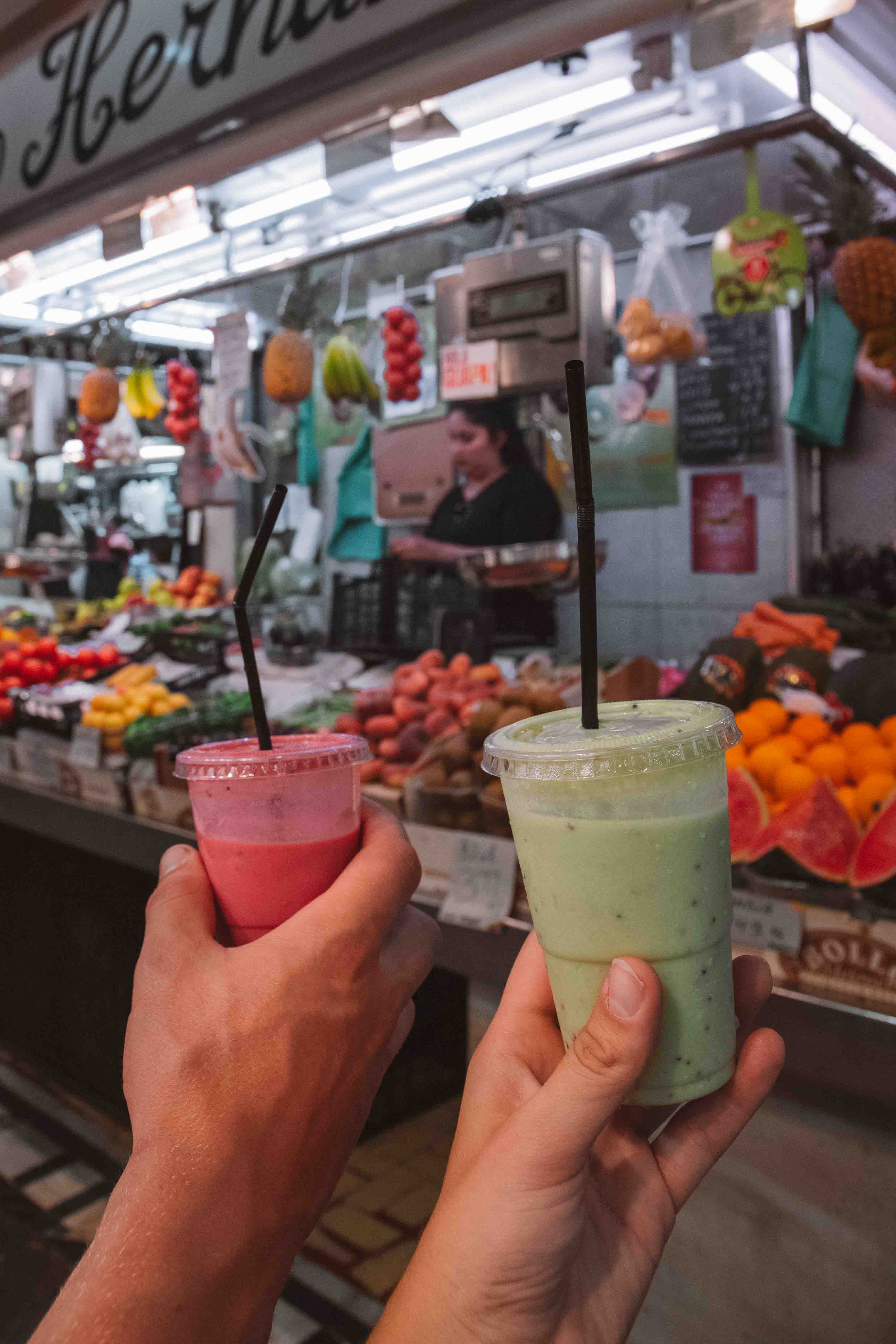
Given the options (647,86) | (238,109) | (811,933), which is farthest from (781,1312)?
(238,109)

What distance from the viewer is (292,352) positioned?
3736mm

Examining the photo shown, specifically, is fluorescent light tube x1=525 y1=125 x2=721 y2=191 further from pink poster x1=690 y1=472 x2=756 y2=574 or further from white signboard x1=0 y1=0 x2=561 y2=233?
pink poster x1=690 y1=472 x2=756 y2=574

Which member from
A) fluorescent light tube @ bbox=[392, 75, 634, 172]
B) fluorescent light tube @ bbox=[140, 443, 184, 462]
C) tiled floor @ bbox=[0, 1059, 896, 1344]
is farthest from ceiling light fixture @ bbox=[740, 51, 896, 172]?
fluorescent light tube @ bbox=[140, 443, 184, 462]

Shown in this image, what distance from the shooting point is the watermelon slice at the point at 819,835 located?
1700 mm

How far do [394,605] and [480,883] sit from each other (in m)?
2.29

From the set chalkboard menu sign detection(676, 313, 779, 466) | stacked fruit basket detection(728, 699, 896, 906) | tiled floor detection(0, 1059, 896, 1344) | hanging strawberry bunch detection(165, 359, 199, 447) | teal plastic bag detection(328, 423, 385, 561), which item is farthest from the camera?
teal plastic bag detection(328, 423, 385, 561)

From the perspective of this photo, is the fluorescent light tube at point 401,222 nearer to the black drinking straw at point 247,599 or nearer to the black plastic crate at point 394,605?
the black plastic crate at point 394,605

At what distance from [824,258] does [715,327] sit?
0.67 meters

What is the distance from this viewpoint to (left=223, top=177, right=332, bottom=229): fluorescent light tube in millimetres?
3951

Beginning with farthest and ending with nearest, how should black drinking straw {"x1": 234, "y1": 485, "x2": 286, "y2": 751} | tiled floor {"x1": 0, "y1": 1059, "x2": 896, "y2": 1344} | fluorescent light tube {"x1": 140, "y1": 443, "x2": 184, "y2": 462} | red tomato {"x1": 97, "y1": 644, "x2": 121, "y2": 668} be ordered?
1. fluorescent light tube {"x1": 140, "y1": 443, "x2": 184, "y2": 462}
2. red tomato {"x1": 97, "y1": 644, "x2": 121, "y2": 668}
3. tiled floor {"x1": 0, "y1": 1059, "x2": 896, "y2": 1344}
4. black drinking straw {"x1": 234, "y1": 485, "x2": 286, "y2": 751}

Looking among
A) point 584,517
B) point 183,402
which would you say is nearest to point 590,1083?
point 584,517

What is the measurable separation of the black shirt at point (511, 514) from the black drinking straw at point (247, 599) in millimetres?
3968

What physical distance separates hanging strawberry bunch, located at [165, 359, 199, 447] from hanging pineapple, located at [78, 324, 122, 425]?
229mm

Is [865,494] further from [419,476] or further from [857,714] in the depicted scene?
[857,714]
